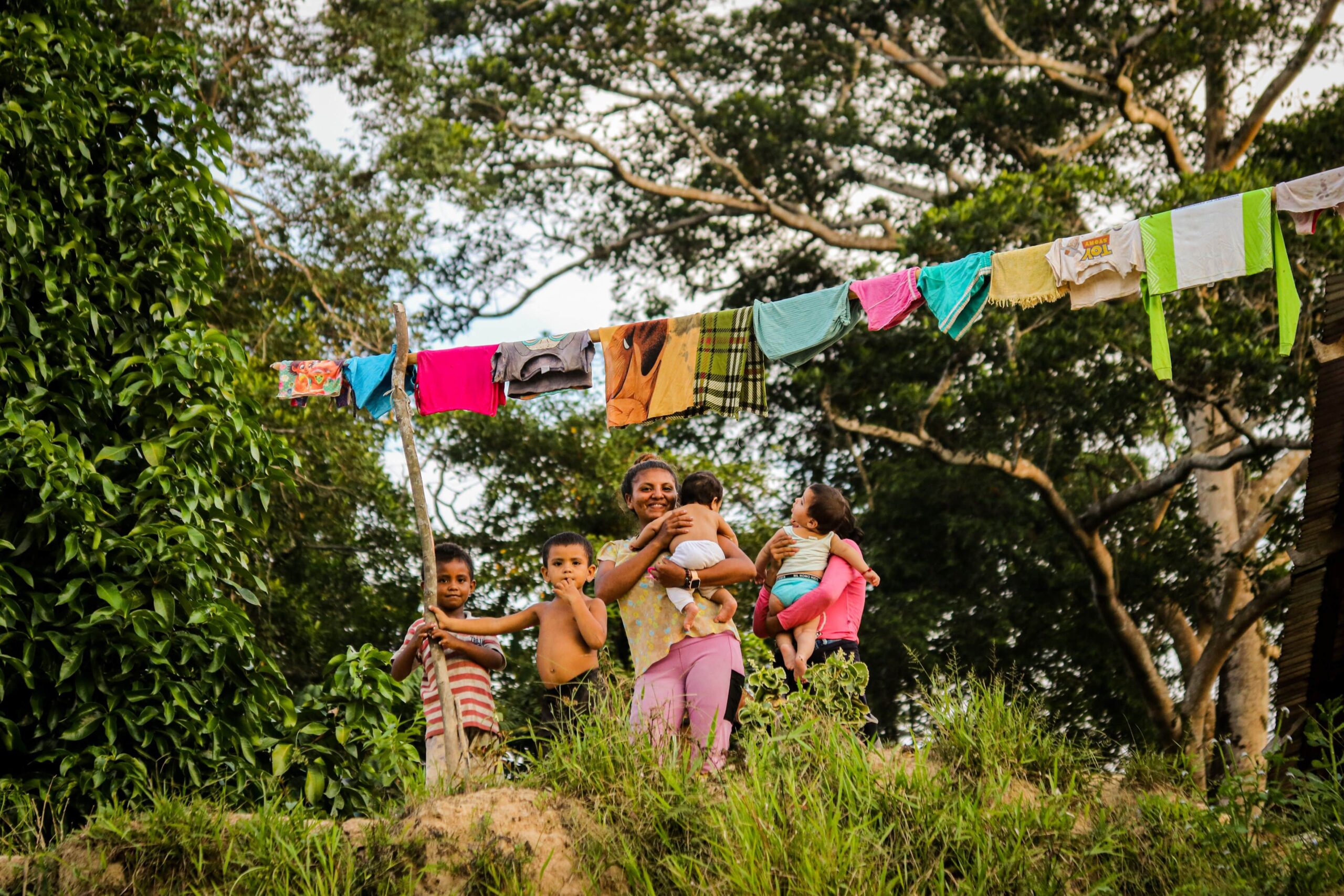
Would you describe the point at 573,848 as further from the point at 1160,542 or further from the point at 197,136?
the point at 1160,542

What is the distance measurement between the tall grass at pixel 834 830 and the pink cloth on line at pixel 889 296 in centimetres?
196

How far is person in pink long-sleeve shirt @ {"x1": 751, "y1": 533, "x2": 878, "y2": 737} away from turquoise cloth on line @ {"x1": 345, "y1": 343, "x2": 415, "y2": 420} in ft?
7.90

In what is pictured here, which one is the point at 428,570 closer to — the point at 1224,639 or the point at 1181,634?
the point at 1224,639

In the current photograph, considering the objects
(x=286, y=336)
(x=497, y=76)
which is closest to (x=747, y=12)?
(x=497, y=76)

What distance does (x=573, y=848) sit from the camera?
4.61 metres

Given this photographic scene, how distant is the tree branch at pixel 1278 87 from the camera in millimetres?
13562

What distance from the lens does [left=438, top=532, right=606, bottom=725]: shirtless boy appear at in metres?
Result: 5.30

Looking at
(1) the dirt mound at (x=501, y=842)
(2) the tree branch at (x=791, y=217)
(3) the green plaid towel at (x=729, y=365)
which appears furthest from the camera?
(2) the tree branch at (x=791, y=217)

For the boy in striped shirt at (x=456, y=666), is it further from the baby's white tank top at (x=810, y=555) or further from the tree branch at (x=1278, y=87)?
the tree branch at (x=1278, y=87)

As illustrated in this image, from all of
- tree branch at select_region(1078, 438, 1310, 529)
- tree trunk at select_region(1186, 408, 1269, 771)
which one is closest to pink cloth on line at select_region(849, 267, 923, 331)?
tree branch at select_region(1078, 438, 1310, 529)

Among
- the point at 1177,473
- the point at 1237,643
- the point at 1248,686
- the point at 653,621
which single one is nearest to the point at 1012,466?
the point at 1177,473

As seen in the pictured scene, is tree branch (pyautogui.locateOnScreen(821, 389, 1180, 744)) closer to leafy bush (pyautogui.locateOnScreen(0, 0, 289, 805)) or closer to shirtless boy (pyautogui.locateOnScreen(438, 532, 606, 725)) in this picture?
shirtless boy (pyautogui.locateOnScreen(438, 532, 606, 725))

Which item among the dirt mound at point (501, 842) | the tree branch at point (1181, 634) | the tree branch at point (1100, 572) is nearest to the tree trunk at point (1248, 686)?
the tree branch at point (1181, 634)

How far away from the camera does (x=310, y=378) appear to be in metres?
7.21
